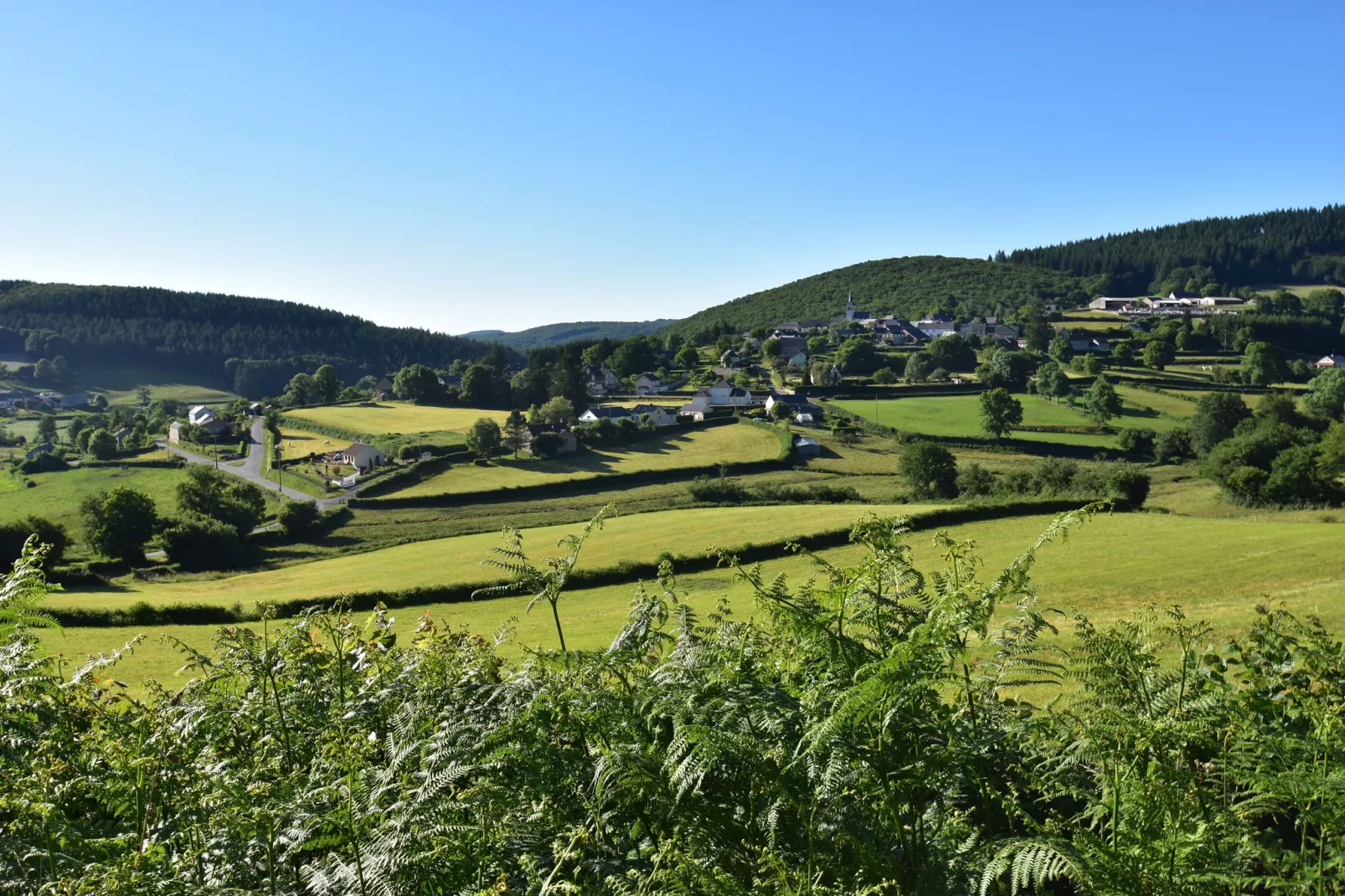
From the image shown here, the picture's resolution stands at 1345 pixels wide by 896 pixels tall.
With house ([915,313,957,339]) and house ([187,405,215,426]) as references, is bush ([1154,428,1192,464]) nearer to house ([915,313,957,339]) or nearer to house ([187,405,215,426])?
house ([915,313,957,339])

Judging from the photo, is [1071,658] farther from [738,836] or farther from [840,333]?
[840,333]

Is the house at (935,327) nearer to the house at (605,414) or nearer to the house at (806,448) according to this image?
the house at (605,414)

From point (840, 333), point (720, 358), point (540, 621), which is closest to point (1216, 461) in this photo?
point (540, 621)

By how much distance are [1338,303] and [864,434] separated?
131 meters

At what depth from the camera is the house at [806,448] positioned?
73312 mm

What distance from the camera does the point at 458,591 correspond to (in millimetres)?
31750

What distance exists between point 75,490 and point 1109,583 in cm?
7670

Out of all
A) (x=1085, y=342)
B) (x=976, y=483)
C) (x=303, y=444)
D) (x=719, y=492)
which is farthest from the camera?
(x=1085, y=342)

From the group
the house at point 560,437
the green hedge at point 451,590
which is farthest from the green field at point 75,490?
the green hedge at point 451,590

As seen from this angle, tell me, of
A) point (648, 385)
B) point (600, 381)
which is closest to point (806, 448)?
point (648, 385)

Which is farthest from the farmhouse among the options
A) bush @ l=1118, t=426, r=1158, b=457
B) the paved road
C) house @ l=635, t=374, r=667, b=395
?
bush @ l=1118, t=426, r=1158, b=457

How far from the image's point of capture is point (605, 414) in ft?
295

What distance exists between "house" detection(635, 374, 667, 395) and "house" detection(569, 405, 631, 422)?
22737 mm

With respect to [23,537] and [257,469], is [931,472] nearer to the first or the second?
[23,537]
